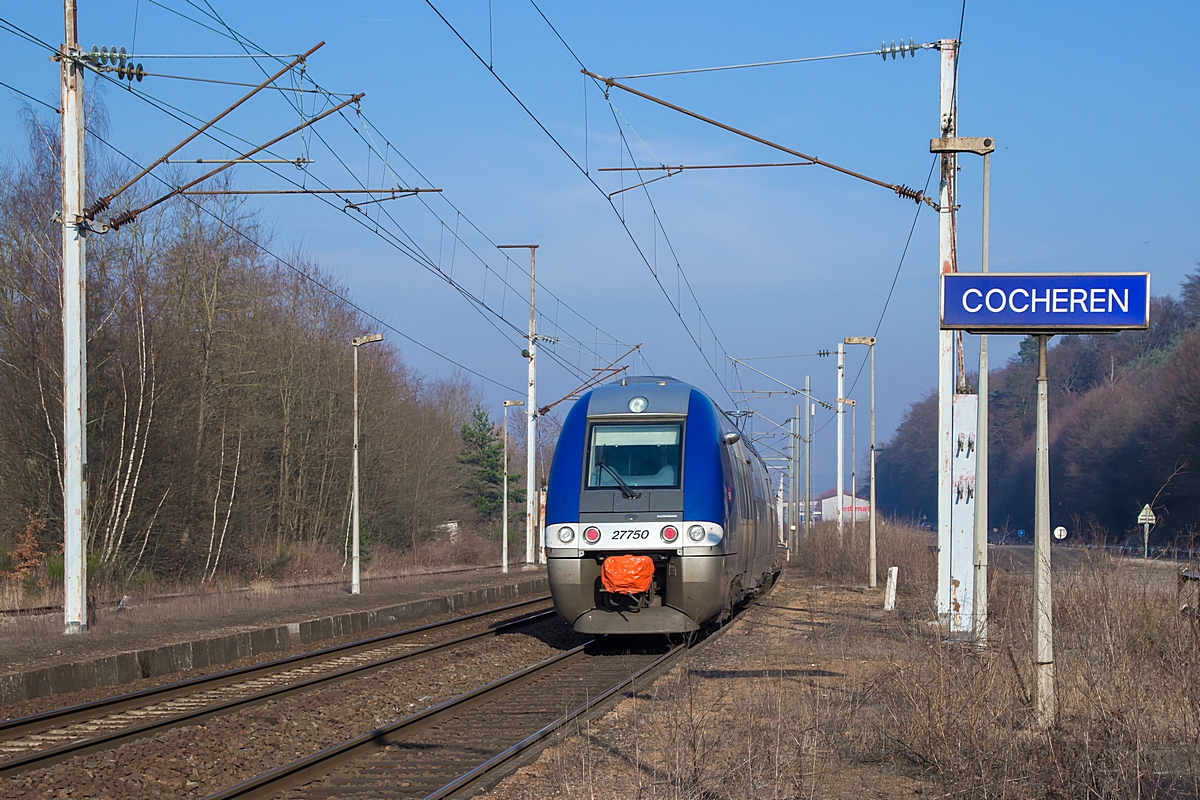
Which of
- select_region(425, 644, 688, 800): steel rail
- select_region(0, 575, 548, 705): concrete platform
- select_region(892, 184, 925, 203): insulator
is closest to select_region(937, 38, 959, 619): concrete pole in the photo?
select_region(892, 184, 925, 203): insulator

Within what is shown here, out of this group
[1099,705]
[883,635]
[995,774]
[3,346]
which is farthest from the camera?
[3,346]

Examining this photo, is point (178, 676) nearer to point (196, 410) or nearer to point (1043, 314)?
point (1043, 314)

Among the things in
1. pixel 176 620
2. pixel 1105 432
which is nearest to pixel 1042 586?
pixel 176 620

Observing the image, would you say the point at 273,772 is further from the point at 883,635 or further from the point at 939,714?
the point at 883,635

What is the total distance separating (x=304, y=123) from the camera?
14.8m

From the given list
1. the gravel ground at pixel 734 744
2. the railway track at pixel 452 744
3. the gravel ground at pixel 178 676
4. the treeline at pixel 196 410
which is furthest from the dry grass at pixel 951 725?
the treeline at pixel 196 410

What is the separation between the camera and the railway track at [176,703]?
8781 millimetres

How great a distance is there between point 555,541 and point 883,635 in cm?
465

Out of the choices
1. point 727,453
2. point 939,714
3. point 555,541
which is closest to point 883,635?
point 727,453

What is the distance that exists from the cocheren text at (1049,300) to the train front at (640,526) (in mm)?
6616

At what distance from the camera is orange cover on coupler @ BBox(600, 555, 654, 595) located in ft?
44.8

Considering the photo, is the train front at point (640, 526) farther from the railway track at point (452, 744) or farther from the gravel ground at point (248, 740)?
the gravel ground at point (248, 740)

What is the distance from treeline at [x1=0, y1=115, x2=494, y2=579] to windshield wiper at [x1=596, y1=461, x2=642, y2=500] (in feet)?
54.9

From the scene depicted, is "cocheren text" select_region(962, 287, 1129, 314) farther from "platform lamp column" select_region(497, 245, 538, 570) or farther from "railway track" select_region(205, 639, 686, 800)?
"platform lamp column" select_region(497, 245, 538, 570)
